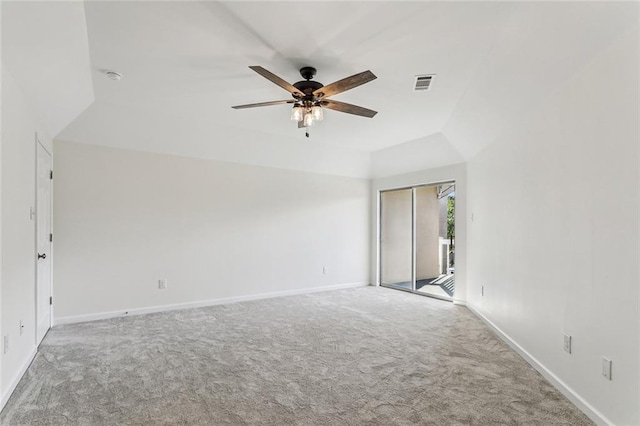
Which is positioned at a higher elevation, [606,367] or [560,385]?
[606,367]

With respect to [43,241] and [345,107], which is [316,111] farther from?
[43,241]

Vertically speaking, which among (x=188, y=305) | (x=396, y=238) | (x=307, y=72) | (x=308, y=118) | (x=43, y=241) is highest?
(x=307, y=72)

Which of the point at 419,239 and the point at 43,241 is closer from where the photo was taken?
the point at 43,241

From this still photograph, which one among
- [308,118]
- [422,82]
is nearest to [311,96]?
[308,118]

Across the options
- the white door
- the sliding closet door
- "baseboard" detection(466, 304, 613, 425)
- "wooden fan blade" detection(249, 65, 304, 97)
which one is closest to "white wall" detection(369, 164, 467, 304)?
the sliding closet door

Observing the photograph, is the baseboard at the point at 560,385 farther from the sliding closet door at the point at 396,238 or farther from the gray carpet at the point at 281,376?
the sliding closet door at the point at 396,238

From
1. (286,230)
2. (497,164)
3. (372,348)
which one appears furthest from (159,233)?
(497,164)

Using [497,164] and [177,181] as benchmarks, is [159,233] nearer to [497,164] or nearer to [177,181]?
[177,181]

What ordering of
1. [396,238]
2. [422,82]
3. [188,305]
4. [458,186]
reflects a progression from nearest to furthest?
[422,82] < [188,305] < [458,186] < [396,238]

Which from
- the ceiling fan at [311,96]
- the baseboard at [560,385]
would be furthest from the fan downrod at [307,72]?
the baseboard at [560,385]

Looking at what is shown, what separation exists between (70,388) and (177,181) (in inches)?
114

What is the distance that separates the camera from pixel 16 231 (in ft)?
8.44

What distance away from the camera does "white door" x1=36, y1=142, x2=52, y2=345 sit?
10.7 ft

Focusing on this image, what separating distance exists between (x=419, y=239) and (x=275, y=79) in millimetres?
4371
